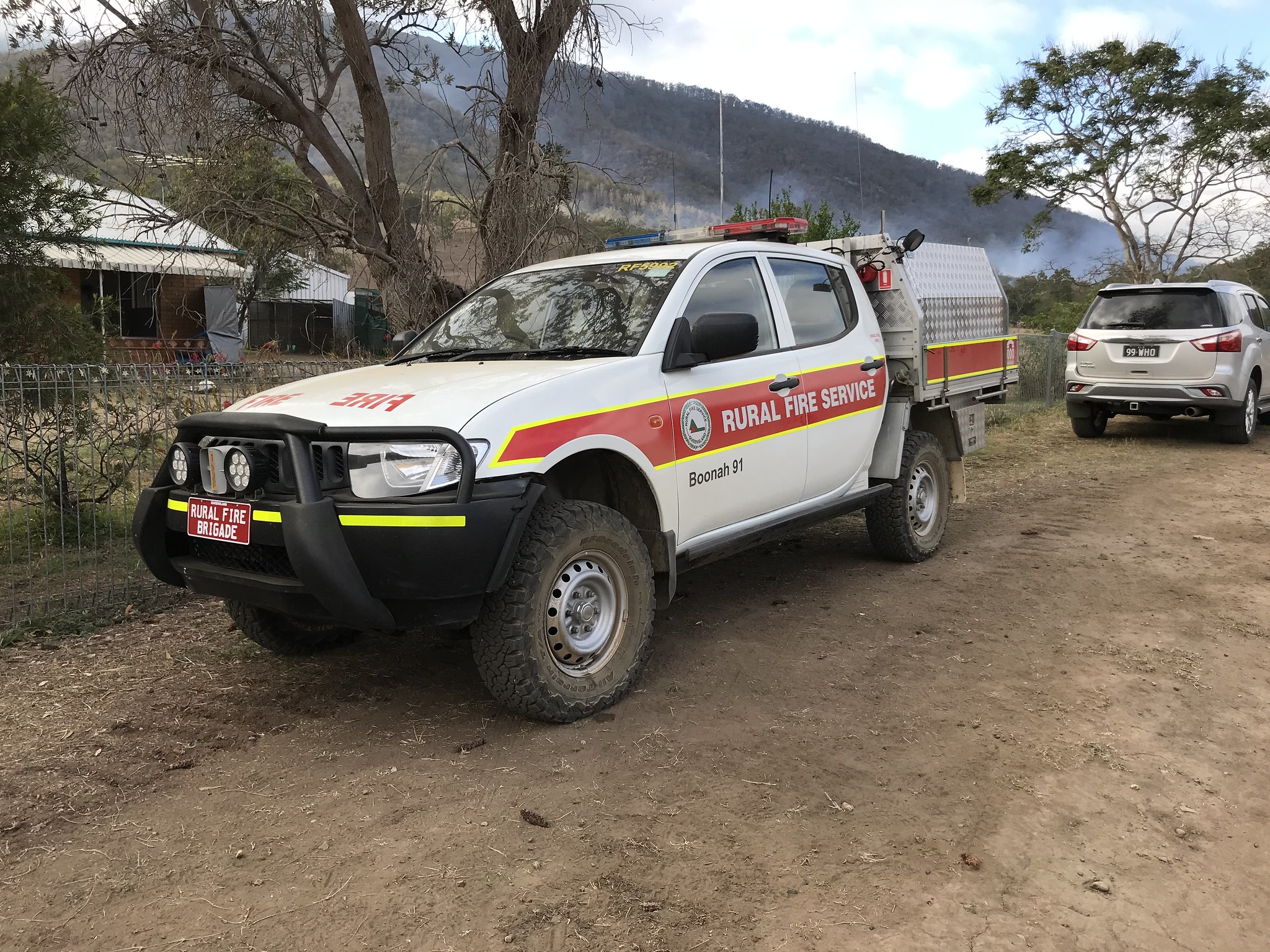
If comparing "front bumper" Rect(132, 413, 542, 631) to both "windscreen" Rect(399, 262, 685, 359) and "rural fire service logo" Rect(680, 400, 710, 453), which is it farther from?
"windscreen" Rect(399, 262, 685, 359)

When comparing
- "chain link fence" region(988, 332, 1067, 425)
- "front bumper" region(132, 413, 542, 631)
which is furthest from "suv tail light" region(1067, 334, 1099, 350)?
"front bumper" region(132, 413, 542, 631)

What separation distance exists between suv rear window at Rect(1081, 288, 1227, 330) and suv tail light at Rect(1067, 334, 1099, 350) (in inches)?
6.9

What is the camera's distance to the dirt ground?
108 inches

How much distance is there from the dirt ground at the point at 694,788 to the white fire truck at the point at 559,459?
0.47m

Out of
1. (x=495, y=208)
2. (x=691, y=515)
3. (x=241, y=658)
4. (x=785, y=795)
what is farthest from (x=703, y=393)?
(x=495, y=208)

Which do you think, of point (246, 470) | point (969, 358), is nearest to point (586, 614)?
point (246, 470)

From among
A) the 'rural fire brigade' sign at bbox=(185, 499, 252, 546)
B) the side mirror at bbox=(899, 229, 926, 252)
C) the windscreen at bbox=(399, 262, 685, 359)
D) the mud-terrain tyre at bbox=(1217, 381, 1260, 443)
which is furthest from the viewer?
the mud-terrain tyre at bbox=(1217, 381, 1260, 443)

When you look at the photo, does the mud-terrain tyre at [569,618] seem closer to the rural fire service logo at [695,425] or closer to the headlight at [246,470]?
the rural fire service logo at [695,425]

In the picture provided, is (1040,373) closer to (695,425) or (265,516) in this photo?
(695,425)

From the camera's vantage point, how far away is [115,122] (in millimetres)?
7047

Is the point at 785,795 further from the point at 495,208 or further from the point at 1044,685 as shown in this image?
the point at 495,208

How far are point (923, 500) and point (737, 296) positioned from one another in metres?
2.47

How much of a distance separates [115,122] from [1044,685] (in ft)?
23.0

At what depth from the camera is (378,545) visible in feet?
11.5
